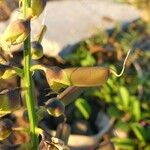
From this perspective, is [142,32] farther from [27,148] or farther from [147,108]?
[27,148]

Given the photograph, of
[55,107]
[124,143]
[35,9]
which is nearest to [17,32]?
[35,9]

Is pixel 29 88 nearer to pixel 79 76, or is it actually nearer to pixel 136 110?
pixel 79 76

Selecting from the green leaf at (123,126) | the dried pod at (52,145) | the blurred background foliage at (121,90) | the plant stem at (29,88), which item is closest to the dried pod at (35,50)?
the plant stem at (29,88)

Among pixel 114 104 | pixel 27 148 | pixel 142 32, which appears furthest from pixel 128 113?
pixel 27 148

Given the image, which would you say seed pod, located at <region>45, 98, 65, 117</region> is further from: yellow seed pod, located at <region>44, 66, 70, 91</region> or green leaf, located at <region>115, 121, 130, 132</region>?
green leaf, located at <region>115, 121, 130, 132</region>

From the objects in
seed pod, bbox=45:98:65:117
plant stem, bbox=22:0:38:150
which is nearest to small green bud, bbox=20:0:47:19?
plant stem, bbox=22:0:38:150

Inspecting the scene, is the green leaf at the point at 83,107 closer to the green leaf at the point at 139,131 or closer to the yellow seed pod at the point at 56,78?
the green leaf at the point at 139,131
